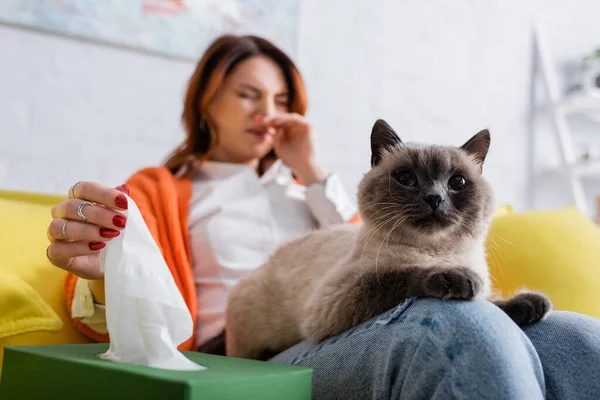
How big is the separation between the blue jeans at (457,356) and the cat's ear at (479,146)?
Answer: 29cm

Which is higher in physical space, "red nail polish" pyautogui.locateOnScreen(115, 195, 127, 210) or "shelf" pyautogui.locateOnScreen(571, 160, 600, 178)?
"shelf" pyautogui.locateOnScreen(571, 160, 600, 178)

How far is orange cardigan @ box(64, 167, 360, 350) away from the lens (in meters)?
1.29

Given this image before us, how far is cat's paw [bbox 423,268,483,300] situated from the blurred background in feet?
3.80

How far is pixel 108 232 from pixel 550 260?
1.12 metres

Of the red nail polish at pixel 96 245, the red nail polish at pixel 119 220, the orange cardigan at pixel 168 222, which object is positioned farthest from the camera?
the orange cardigan at pixel 168 222

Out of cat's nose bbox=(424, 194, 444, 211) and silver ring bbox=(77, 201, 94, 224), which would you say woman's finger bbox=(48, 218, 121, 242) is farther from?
cat's nose bbox=(424, 194, 444, 211)

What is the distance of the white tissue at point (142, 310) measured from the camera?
2.42 ft

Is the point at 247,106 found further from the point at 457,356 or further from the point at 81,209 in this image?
the point at 457,356

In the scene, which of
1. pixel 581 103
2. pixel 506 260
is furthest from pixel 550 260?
pixel 581 103

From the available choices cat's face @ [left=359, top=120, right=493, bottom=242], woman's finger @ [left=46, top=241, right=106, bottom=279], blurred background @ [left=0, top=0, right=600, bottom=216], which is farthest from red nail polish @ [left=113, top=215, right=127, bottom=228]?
blurred background @ [left=0, top=0, right=600, bottom=216]

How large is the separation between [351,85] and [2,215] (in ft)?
5.46

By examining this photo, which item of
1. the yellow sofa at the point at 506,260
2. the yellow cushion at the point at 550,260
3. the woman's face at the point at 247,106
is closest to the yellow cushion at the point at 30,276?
the yellow sofa at the point at 506,260

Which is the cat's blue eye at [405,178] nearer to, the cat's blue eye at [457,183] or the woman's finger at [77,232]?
the cat's blue eye at [457,183]

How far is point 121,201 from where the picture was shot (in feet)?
2.81
